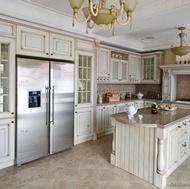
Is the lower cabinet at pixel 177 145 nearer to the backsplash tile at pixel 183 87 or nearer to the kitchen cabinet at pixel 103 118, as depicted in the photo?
the kitchen cabinet at pixel 103 118

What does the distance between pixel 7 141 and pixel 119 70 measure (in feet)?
11.7

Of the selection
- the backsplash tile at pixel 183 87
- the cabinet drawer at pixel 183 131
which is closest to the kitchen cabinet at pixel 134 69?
the backsplash tile at pixel 183 87

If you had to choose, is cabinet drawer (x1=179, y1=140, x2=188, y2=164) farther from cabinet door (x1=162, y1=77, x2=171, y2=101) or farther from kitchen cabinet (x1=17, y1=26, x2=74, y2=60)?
kitchen cabinet (x1=17, y1=26, x2=74, y2=60)

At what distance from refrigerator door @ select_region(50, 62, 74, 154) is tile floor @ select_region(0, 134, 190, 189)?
31 centimetres

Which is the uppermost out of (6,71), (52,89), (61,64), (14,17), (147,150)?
(14,17)

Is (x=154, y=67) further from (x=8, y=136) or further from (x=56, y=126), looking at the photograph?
(x=8, y=136)

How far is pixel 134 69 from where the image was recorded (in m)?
5.86

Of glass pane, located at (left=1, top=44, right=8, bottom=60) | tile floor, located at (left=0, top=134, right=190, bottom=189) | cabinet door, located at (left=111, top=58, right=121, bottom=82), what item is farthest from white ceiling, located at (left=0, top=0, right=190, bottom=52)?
tile floor, located at (left=0, top=134, right=190, bottom=189)

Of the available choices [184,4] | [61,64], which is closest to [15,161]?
[61,64]

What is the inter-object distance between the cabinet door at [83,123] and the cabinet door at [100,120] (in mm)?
270

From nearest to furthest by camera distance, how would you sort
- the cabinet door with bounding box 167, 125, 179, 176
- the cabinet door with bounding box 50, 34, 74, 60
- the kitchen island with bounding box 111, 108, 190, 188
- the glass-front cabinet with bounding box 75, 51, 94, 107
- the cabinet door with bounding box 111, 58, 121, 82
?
the kitchen island with bounding box 111, 108, 190, 188, the cabinet door with bounding box 167, 125, 179, 176, the cabinet door with bounding box 50, 34, 74, 60, the glass-front cabinet with bounding box 75, 51, 94, 107, the cabinet door with bounding box 111, 58, 121, 82

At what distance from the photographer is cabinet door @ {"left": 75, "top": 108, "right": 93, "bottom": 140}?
399 centimetres

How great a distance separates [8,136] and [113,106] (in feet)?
9.28

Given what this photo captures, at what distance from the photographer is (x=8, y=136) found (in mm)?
2930
